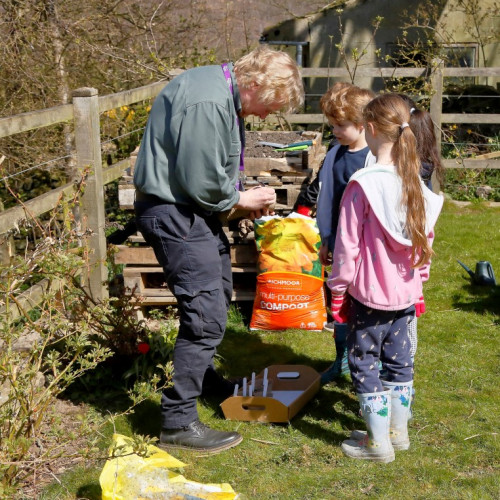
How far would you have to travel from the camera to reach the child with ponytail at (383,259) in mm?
3234

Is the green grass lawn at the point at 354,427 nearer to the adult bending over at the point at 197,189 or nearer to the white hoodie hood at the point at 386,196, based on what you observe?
the adult bending over at the point at 197,189

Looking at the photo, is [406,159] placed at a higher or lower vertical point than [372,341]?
higher

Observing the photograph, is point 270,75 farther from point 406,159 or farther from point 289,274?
point 289,274

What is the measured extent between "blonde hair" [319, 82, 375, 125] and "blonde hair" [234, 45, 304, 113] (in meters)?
0.52

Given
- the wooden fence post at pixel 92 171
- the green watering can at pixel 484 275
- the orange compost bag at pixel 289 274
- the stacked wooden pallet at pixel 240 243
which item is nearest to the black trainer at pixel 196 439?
the wooden fence post at pixel 92 171

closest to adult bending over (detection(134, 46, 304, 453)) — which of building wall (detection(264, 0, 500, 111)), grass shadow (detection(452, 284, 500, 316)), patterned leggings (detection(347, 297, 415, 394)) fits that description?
patterned leggings (detection(347, 297, 415, 394))

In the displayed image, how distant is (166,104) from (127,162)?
259 centimetres

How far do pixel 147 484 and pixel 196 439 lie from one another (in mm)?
675

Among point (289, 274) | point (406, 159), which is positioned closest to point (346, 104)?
point (406, 159)

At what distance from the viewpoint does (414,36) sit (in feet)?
48.6

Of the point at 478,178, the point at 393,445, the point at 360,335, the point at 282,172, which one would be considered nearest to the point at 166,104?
the point at 360,335

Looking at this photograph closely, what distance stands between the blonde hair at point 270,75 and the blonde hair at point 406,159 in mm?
399

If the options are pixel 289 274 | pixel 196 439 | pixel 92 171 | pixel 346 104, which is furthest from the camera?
pixel 289 274

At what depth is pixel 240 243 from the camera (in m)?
5.55
